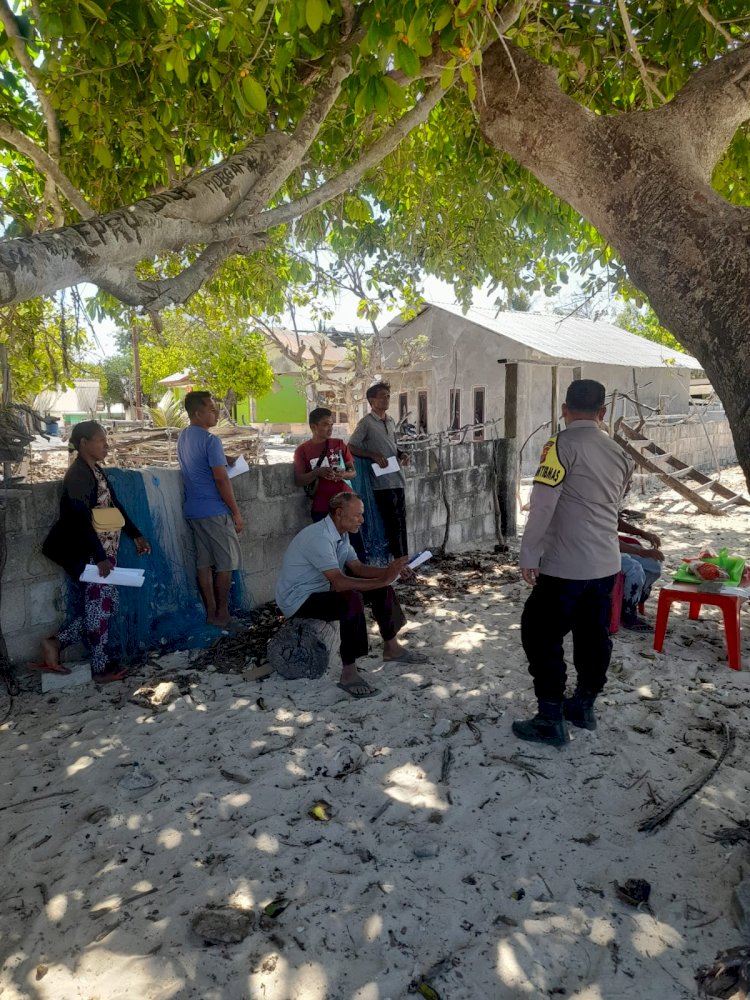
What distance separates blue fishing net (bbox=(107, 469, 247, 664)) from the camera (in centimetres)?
489

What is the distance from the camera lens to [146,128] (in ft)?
15.9

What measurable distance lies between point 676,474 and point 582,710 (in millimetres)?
8192

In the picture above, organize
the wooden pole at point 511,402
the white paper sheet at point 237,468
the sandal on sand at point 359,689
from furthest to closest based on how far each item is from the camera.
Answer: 1. the wooden pole at point 511,402
2. the white paper sheet at point 237,468
3. the sandal on sand at point 359,689

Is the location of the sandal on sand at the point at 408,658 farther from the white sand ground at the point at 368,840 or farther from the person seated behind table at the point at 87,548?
the person seated behind table at the point at 87,548

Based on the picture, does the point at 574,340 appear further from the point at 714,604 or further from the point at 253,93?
the point at 253,93

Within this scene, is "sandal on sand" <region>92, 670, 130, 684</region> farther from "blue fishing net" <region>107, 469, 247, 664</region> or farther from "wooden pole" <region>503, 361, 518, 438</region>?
"wooden pole" <region>503, 361, 518, 438</region>

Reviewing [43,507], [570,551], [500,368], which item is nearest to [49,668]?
[43,507]

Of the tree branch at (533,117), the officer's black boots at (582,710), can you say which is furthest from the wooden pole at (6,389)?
the officer's black boots at (582,710)

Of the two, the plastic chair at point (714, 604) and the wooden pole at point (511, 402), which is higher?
the wooden pole at point (511, 402)

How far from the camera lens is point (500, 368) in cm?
1830

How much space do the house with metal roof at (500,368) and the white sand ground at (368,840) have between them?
12749 millimetres

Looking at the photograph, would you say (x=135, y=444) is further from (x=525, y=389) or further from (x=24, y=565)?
(x=525, y=389)

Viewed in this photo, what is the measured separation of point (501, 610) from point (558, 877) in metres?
3.50

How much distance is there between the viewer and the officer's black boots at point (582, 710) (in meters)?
3.80
